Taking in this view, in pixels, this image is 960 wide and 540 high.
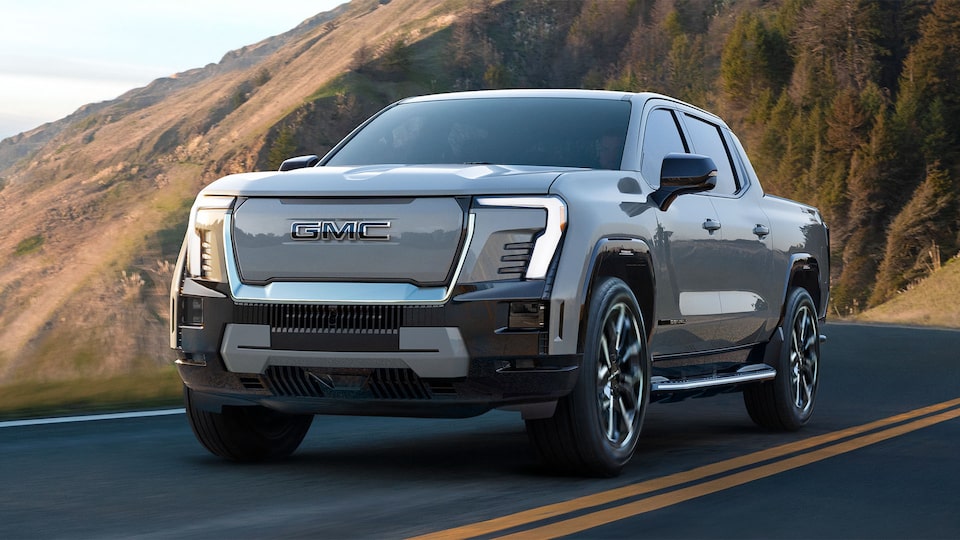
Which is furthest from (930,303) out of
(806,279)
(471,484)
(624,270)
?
(471,484)

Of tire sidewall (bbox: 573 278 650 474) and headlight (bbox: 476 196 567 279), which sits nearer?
headlight (bbox: 476 196 567 279)

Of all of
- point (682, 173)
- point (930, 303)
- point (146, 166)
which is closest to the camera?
point (682, 173)

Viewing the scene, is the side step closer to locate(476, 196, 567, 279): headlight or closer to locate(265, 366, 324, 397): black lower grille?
locate(476, 196, 567, 279): headlight

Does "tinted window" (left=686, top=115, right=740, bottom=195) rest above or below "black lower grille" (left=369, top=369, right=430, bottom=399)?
Result: above

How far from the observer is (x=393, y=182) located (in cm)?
679

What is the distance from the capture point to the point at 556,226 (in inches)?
265

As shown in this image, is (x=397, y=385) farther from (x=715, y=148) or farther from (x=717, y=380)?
(x=715, y=148)

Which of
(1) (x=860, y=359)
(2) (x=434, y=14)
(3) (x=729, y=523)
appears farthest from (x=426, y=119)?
(2) (x=434, y=14)

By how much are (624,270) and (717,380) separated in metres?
1.48

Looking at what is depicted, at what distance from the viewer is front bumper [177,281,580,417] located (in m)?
6.57

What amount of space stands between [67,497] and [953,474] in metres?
4.29

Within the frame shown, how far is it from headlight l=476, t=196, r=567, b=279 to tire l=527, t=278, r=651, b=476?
420 mm

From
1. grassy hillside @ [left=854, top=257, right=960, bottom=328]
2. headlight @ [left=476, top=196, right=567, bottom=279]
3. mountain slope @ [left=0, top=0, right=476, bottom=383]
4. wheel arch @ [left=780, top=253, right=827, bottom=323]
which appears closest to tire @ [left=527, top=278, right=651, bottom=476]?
headlight @ [left=476, top=196, right=567, bottom=279]

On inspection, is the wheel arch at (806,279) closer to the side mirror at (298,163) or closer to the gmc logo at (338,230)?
the side mirror at (298,163)
